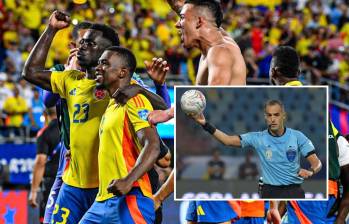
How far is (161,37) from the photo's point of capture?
2305 centimetres

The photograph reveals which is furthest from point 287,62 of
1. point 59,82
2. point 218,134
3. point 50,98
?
point 50,98

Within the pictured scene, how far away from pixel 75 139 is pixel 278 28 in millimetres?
17589

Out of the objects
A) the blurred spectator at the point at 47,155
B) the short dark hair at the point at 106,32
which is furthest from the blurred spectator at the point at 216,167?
the blurred spectator at the point at 47,155

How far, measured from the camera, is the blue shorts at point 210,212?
27.6 ft

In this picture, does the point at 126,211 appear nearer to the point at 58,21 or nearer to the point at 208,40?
the point at 208,40

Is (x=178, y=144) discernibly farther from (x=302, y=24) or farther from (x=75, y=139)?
(x=302, y=24)

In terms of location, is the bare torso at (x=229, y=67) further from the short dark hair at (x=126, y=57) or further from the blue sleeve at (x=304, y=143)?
the blue sleeve at (x=304, y=143)

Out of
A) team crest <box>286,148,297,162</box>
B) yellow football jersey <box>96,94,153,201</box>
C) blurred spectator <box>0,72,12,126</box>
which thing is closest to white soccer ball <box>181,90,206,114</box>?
team crest <box>286,148,297,162</box>

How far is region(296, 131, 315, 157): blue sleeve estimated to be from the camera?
6.29 meters

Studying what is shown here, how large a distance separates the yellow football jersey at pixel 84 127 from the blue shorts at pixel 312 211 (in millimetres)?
1897

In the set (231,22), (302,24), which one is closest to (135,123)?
(231,22)

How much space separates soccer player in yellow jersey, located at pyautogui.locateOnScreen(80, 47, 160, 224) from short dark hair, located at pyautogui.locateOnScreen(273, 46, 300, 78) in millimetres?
1678

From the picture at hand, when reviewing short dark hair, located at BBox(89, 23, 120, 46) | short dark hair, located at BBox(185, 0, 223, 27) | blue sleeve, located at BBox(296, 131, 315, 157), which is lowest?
blue sleeve, located at BBox(296, 131, 315, 157)

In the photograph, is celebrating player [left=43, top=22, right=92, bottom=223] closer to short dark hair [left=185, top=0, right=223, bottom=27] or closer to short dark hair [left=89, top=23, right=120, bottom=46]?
short dark hair [left=89, top=23, right=120, bottom=46]
